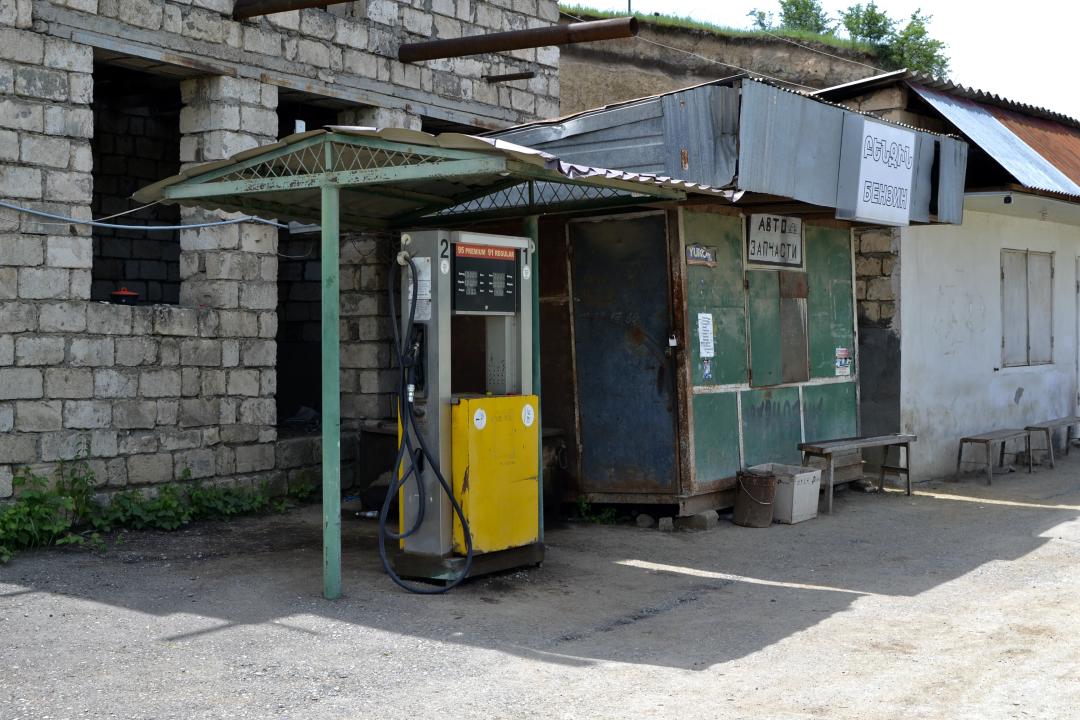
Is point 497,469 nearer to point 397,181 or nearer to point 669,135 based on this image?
point 397,181

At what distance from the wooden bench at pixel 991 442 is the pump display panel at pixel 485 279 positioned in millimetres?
7000

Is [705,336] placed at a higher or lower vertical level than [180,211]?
lower

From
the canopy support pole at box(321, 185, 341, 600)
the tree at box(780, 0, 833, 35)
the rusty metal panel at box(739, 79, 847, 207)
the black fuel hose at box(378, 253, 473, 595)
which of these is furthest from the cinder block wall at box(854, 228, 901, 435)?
the tree at box(780, 0, 833, 35)

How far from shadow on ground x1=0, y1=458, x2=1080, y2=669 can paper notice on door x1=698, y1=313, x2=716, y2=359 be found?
1420 millimetres

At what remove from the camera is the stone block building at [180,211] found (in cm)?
854

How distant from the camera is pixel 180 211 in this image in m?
10.4

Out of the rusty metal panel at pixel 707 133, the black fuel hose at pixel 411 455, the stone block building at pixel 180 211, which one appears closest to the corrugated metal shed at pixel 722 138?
the rusty metal panel at pixel 707 133

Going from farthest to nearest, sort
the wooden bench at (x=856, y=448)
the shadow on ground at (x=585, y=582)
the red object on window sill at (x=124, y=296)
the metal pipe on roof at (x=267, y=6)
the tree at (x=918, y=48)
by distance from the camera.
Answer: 1. the tree at (x=918, y=48)
2. the wooden bench at (x=856, y=448)
3. the red object on window sill at (x=124, y=296)
4. the metal pipe on roof at (x=267, y=6)
5. the shadow on ground at (x=585, y=582)

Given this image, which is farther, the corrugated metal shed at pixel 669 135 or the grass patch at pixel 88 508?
the corrugated metal shed at pixel 669 135

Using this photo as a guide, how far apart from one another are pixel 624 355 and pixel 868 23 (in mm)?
32829

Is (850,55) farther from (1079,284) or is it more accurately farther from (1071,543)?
(1071,543)

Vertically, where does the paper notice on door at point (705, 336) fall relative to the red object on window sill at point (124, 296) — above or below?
Result: below

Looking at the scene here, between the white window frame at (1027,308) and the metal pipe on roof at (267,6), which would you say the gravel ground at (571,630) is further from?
the white window frame at (1027,308)

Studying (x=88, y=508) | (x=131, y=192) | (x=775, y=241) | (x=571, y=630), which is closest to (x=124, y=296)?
(x=88, y=508)
